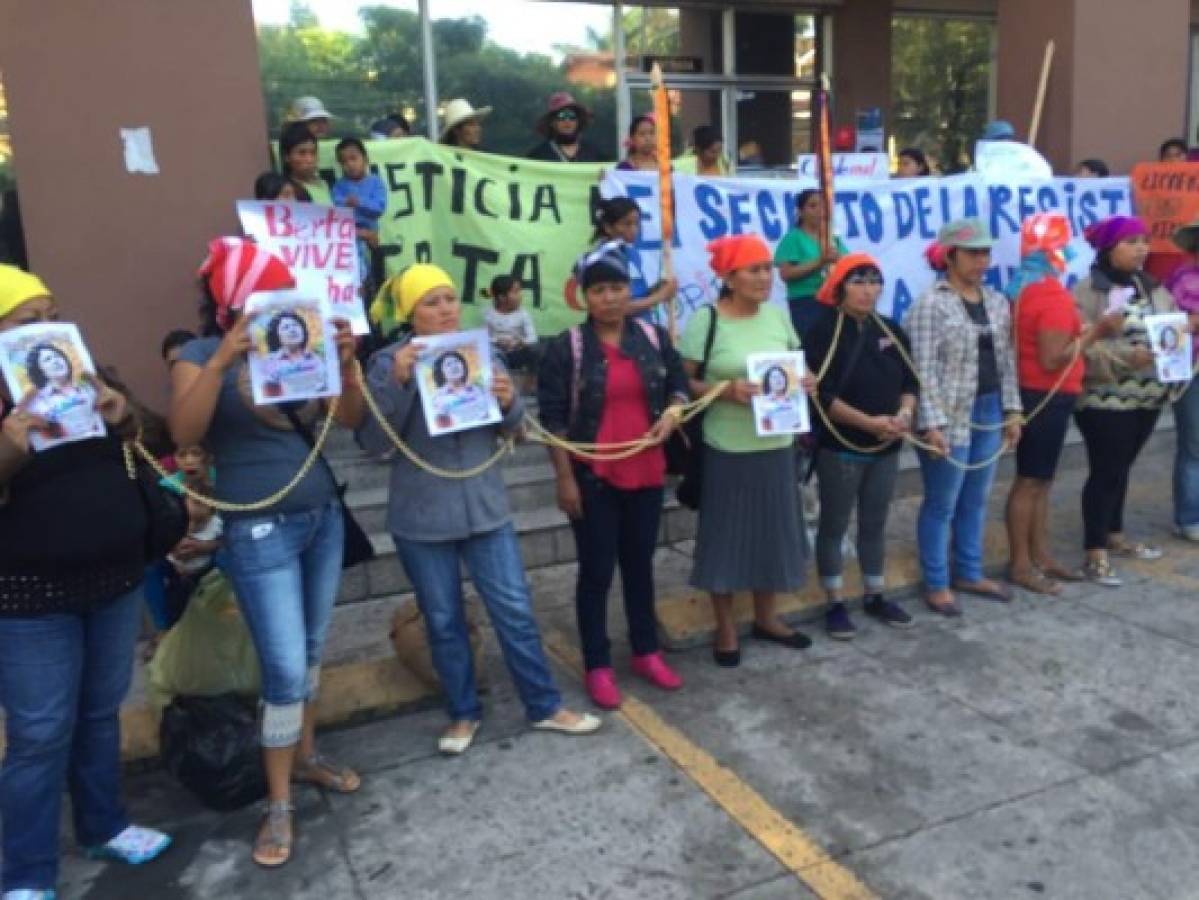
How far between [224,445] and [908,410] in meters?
2.97

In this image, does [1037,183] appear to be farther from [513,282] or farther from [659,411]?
[659,411]

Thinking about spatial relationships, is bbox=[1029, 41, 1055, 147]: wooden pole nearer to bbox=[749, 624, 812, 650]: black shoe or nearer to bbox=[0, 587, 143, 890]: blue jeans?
bbox=[749, 624, 812, 650]: black shoe

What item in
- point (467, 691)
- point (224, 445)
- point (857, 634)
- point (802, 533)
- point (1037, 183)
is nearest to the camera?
point (224, 445)

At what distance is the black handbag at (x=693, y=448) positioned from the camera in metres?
4.39

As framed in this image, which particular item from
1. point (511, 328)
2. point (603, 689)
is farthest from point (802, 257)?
point (603, 689)

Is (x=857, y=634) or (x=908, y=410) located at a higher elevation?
(x=908, y=410)

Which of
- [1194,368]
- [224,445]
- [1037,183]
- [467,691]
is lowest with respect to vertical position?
[467,691]

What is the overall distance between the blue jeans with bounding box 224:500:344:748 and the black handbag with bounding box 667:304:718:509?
1551 millimetres

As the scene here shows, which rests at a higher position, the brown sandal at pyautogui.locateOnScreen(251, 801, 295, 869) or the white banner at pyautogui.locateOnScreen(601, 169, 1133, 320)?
the white banner at pyautogui.locateOnScreen(601, 169, 1133, 320)

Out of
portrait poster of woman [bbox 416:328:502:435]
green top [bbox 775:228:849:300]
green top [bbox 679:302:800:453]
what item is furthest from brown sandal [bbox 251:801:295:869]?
green top [bbox 775:228:849:300]

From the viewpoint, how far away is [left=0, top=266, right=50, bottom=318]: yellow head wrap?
271 centimetres

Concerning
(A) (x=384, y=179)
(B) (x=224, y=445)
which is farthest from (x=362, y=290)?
(B) (x=224, y=445)

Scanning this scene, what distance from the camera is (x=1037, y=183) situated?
26.5 feet

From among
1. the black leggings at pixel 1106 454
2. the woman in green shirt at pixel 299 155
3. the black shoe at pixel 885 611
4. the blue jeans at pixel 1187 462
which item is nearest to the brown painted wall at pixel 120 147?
the woman in green shirt at pixel 299 155
